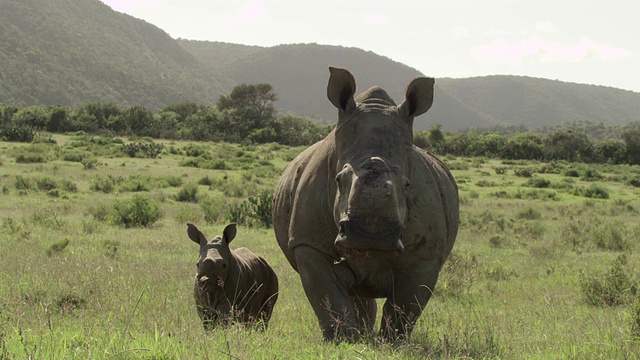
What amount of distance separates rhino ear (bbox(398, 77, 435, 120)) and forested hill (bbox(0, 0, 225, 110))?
94462mm

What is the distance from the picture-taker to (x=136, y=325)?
17.8 feet

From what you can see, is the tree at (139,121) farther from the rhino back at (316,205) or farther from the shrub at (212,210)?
the rhino back at (316,205)

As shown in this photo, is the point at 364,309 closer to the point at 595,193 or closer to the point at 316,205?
the point at 316,205

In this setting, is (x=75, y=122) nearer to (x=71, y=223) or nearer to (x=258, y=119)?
(x=258, y=119)

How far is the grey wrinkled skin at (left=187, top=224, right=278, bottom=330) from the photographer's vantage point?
19.5 feet

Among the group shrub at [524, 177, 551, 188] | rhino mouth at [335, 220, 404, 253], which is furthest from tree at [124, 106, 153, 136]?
rhino mouth at [335, 220, 404, 253]

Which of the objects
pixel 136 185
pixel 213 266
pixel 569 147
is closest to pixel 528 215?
pixel 136 185

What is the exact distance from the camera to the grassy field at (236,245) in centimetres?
439

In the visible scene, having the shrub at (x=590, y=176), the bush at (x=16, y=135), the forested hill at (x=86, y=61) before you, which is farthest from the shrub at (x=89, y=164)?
the forested hill at (x=86, y=61)

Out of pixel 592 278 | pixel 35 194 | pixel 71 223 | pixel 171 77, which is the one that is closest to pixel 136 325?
pixel 592 278

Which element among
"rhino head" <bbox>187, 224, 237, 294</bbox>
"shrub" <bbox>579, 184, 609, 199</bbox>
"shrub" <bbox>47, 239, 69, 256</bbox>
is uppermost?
"rhino head" <bbox>187, 224, 237, 294</bbox>

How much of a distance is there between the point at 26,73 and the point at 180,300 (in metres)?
104

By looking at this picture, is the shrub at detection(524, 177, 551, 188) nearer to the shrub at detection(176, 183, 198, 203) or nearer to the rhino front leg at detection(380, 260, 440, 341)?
the shrub at detection(176, 183, 198, 203)

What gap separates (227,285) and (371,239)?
277cm
